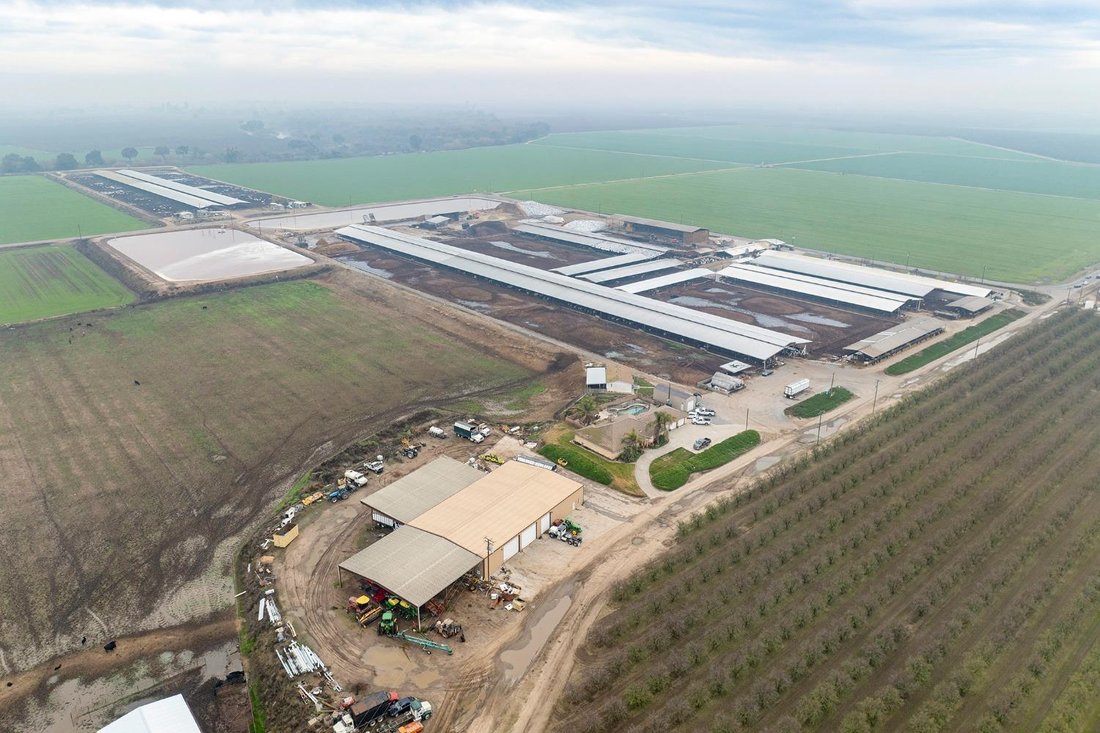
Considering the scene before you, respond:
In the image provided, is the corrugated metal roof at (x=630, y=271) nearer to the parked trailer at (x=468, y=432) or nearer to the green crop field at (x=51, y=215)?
the parked trailer at (x=468, y=432)

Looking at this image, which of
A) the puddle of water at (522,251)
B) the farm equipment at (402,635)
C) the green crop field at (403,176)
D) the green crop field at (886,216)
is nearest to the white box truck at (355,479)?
the farm equipment at (402,635)

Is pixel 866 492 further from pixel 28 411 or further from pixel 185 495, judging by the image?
pixel 28 411

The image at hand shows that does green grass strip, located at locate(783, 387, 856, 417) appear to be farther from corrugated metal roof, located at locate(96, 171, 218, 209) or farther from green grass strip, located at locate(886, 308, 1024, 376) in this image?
corrugated metal roof, located at locate(96, 171, 218, 209)

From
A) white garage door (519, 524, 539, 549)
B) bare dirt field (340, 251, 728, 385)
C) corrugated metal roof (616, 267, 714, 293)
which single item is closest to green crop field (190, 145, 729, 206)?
bare dirt field (340, 251, 728, 385)

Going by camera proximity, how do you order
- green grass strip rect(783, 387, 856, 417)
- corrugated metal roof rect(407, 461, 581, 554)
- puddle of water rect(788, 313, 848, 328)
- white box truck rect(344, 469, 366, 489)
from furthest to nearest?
puddle of water rect(788, 313, 848, 328) → green grass strip rect(783, 387, 856, 417) → white box truck rect(344, 469, 366, 489) → corrugated metal roof rect(407, 461, 581, 554)

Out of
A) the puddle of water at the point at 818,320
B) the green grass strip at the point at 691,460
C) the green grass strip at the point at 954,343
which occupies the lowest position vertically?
the green grass strip at the point at 954,343

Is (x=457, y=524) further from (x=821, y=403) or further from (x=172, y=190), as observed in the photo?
(x=172, y=190)

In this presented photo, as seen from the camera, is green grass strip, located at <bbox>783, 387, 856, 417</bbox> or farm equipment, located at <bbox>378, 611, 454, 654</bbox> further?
green grass strip, located at <bbox>783, 387, 856, 417</bbox>
